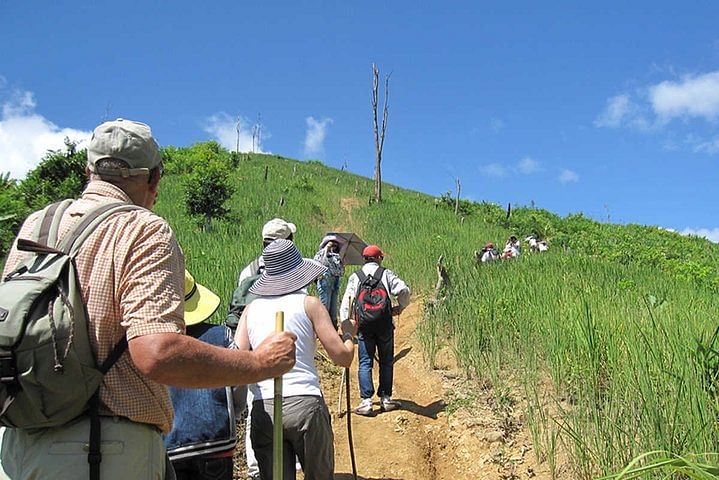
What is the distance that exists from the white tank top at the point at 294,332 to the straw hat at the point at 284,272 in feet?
0.16

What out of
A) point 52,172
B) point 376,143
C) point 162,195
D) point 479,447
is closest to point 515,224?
point 376,143

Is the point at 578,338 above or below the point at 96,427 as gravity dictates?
above

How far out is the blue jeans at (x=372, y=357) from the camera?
19.4 ft

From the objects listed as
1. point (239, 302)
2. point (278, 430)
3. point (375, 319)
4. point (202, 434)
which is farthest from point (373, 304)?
point (278, 430)

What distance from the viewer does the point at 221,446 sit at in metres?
2.40

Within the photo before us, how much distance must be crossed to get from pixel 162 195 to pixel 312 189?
26.0 ft

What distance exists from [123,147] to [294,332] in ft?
4.66

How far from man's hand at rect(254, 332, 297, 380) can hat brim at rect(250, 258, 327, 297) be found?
1.00 m

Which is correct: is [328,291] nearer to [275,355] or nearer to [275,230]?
[275,230]

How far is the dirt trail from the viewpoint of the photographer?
14.9 feet

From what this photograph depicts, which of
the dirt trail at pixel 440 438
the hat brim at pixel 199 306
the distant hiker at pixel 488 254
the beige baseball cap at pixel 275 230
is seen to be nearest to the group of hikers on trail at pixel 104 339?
the hat brim at pixel 199 306

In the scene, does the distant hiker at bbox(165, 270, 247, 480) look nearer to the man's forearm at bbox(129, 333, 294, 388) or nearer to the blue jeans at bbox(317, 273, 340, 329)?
the man's forearm at bbox(129, 333, 294, 388)

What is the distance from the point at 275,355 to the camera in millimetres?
1854

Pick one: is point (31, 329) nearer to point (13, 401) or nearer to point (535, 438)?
point (13, 401)
